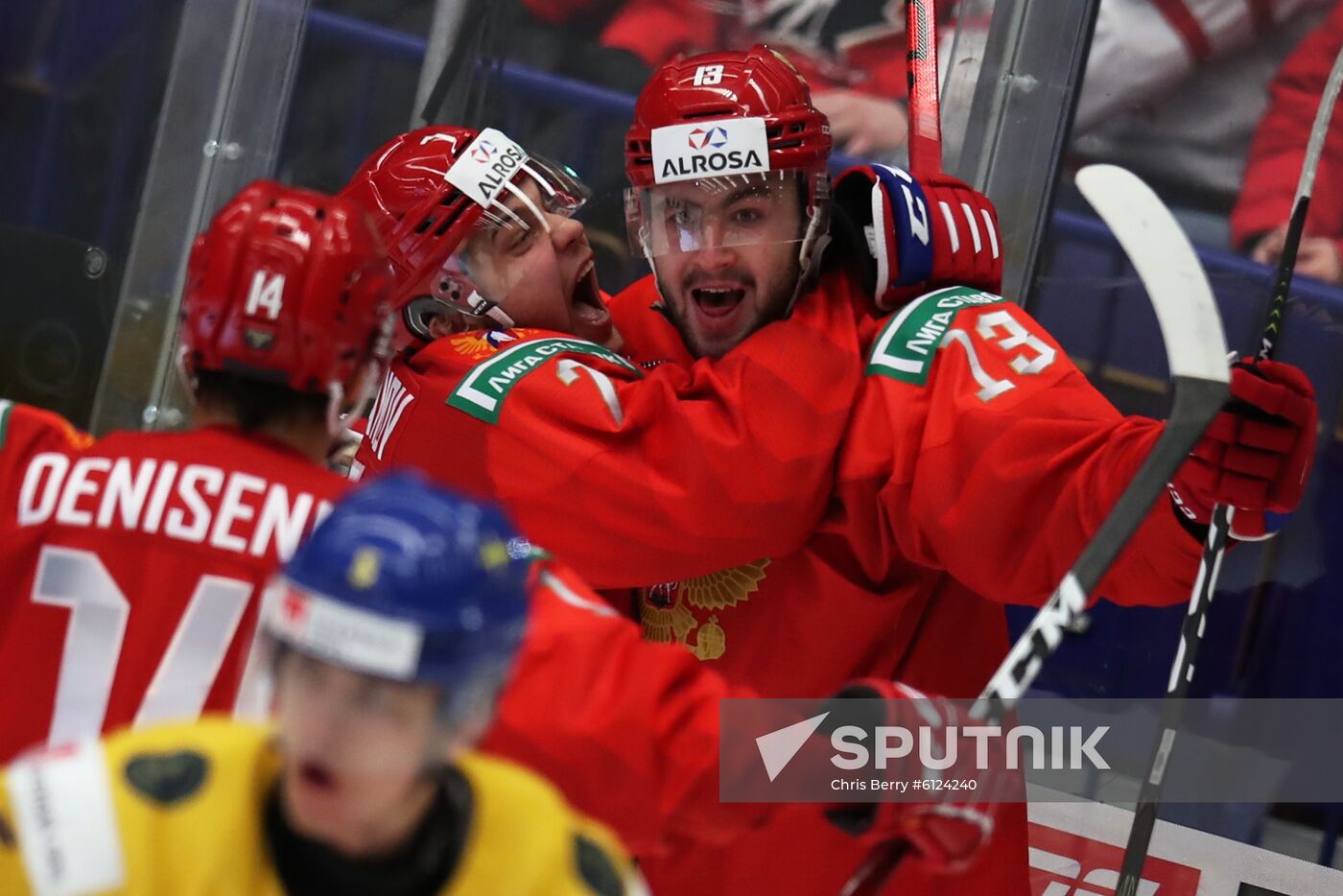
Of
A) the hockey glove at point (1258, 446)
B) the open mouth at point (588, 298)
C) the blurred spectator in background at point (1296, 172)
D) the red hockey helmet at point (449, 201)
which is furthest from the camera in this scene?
the blurred spectator in background at point (1296, 172)

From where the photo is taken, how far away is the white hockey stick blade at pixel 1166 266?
175 centimetres

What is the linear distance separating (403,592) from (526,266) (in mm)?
1417

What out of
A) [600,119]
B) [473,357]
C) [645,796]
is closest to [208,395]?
[645,796]

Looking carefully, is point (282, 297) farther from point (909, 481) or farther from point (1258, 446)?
point (1258, 446)

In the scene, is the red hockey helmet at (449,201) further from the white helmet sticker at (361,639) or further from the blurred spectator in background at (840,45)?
the white helmet sticker at (361,639)

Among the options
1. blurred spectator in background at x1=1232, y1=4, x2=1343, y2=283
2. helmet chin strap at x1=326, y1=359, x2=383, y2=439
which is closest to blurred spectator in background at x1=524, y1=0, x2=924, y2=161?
blurred spectator in background at x1=1232, y1=4, x2=1343, y2=283

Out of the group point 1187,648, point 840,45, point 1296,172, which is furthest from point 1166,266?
point 840,45

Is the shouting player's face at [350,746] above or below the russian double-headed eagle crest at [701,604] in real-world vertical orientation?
above

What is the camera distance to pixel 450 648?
1170mm

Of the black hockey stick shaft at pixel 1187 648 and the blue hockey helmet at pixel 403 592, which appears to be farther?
the black hockey stick shaft at pixel 1187 648

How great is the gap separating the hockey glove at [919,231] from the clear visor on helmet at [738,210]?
76 mm

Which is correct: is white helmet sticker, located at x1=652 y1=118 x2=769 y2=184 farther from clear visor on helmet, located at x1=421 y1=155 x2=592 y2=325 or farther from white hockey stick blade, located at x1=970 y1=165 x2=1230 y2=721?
white hockey stick blade, located at x1=970 y1=165 x2=1230 y2=721

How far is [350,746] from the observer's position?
1.17 meters

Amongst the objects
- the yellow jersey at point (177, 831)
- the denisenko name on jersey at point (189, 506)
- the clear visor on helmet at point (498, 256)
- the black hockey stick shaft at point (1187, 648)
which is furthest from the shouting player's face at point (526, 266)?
the yellow jersey at point (177, 831)
